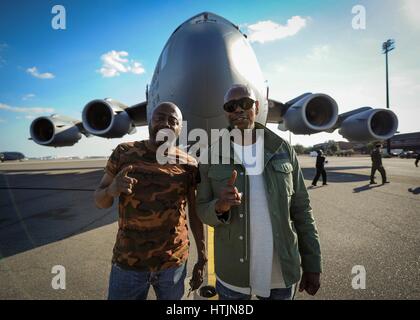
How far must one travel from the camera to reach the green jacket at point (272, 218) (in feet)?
4.99

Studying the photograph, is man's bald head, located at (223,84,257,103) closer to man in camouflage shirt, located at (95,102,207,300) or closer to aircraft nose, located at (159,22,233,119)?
man in camouflage shirt, located at (95,102,207,300)

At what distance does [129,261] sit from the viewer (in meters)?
1.52

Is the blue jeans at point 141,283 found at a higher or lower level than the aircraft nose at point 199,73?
lower

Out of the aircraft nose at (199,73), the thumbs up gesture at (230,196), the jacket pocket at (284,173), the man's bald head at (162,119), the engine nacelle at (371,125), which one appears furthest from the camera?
the engine nacelle at (371,125)

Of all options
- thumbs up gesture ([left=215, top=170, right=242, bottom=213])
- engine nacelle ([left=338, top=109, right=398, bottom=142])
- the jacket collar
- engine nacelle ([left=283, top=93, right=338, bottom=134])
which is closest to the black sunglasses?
the jacket collar

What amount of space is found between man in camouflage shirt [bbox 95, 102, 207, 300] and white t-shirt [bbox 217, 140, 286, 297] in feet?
1.30

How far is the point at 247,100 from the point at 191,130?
3.04 meters

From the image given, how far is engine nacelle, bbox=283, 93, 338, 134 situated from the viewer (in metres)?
8.75

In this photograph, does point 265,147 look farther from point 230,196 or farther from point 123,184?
point 123,184

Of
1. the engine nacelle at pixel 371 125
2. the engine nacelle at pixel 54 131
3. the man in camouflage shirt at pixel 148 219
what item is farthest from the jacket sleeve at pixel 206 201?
the engine nacelle at pixel 54 131

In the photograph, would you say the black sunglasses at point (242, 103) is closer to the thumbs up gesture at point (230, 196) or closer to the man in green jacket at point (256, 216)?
the man in green jacket at point (256, 216)

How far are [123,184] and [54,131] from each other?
13.1 m

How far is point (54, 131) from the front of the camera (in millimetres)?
12117

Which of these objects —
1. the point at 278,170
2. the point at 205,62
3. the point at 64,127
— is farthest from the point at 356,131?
the point at 64,127
